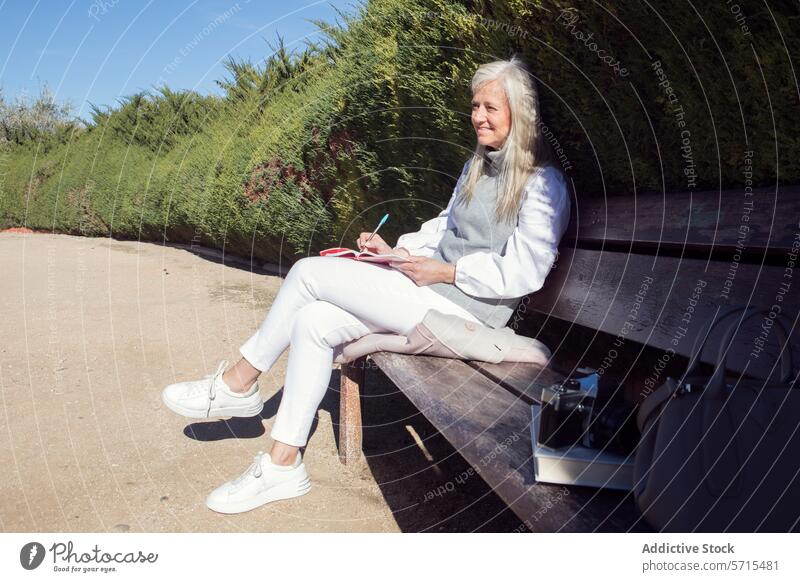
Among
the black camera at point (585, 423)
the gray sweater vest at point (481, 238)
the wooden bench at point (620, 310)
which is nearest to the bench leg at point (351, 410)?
the wooden bench at point (620, 310)

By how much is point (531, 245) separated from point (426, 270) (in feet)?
1.48

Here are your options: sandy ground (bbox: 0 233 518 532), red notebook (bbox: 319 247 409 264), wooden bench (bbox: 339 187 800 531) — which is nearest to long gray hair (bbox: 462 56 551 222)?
wooden bench (bbox: 339 187 800 531)

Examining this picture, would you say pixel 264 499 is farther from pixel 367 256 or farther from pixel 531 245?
pixel 531 245

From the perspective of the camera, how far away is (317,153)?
6609 millimetres

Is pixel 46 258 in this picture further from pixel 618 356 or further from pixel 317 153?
pixel 618 356

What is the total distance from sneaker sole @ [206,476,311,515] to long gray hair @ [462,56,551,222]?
1.43 metres

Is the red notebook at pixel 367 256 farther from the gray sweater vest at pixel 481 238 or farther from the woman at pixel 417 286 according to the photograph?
the gray sweater vest at pixel 481 238

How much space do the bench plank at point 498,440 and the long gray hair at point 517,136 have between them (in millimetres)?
741

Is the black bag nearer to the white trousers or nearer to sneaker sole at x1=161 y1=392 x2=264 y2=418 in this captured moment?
the white trousers

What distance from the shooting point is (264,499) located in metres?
2.87

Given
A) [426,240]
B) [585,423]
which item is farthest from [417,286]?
[585,423]

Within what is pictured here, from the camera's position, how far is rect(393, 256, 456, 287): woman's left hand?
303cm

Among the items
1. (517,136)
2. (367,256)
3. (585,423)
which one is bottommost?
(585,423)

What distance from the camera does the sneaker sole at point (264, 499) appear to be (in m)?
2.85
